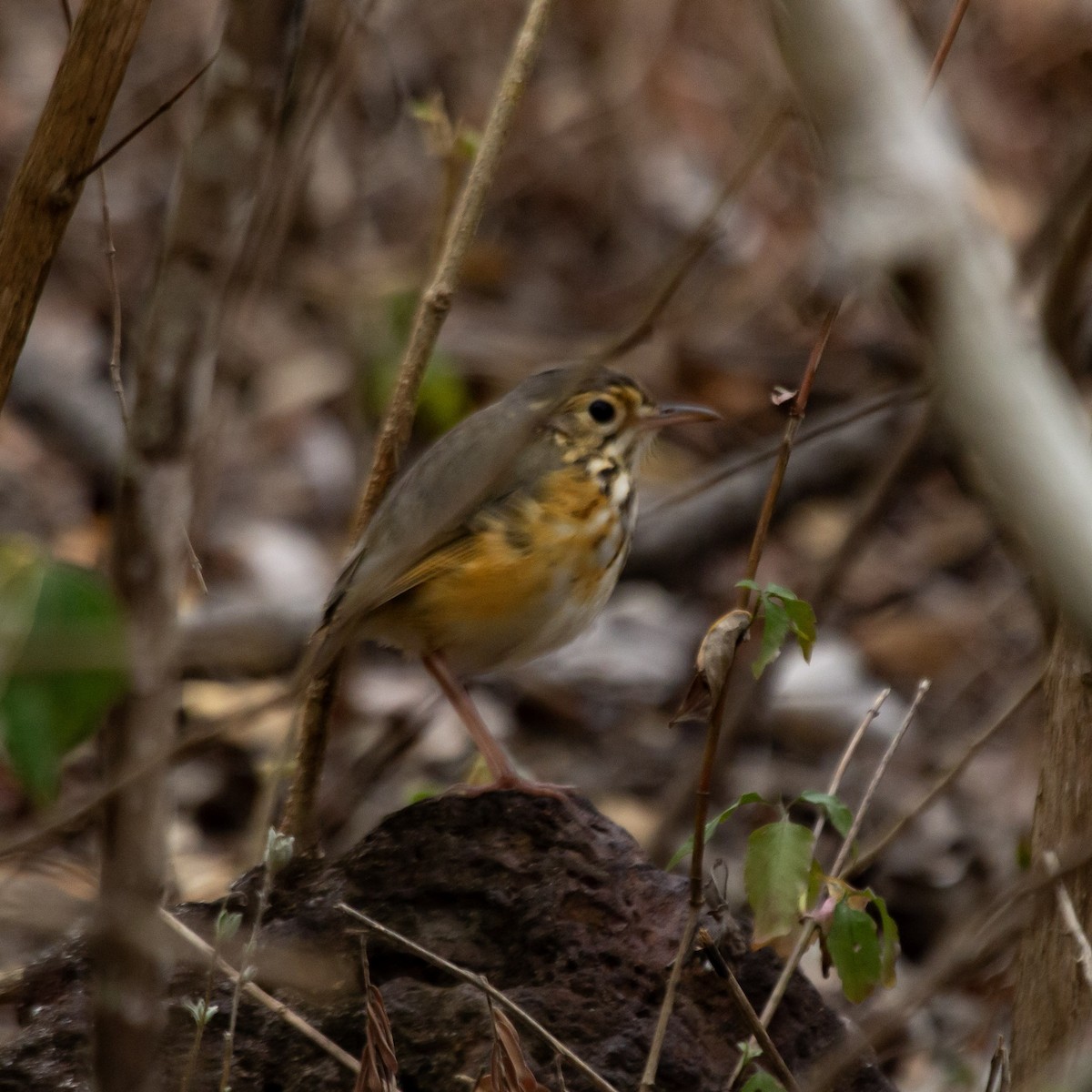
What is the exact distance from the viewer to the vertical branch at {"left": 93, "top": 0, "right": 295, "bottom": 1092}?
2.09m

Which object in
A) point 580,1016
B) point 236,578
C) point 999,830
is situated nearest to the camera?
point 580,1016

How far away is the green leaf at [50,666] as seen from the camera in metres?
1.87

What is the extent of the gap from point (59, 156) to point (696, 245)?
1.04 meters

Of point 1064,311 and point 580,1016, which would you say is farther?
point 1064,311

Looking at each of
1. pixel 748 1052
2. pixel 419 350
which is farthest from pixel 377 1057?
pixel 419 350

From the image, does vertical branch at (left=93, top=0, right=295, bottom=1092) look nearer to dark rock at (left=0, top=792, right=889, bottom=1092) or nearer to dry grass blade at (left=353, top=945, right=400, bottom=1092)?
dry grass blade at (left=353, top=945, right=400, bottom=1092)

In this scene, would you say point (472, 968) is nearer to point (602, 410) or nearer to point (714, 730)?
point (714, 730)

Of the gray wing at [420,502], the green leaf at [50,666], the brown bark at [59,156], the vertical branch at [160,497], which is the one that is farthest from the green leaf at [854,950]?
the brown bark at [59,156]

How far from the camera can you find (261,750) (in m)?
6.20

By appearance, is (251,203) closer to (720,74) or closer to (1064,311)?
(1064,311)

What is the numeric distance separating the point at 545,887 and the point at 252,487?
17.8 feet

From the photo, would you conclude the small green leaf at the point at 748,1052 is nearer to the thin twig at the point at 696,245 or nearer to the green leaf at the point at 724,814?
the green leaf at the point at 724,814

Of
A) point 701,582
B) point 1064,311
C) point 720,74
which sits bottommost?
point 701,582

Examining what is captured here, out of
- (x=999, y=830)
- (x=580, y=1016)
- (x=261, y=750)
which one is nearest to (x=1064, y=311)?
(x=580, y=1016)
